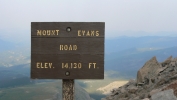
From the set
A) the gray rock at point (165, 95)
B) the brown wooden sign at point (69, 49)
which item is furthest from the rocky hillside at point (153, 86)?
the brown wooden sign at point (69, 49)

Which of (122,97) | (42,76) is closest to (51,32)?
(42,76)

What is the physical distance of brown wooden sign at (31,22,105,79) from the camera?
9672 mm

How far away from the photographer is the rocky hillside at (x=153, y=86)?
11646 mm

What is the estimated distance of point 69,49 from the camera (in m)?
9.70

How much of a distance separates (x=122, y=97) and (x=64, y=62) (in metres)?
7.87

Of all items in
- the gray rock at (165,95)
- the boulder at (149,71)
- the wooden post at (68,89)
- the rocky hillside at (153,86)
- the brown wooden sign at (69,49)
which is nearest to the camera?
the brown wooden sign at (69,49)

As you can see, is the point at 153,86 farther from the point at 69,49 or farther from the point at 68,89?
the point at 69,49

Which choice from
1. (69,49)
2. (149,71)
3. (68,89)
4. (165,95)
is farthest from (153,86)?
(69,49)

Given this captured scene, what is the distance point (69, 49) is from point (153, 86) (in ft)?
25.2

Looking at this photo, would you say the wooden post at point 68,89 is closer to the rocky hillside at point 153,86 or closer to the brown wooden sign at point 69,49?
the brown wooden sign at point 69,49

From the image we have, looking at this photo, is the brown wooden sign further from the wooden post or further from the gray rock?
the gray rock

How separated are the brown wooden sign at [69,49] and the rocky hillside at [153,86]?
12.6 feet

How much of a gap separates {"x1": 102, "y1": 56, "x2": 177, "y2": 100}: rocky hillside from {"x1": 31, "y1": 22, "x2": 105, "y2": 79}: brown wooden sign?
12.6 ft

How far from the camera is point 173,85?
12070mm
